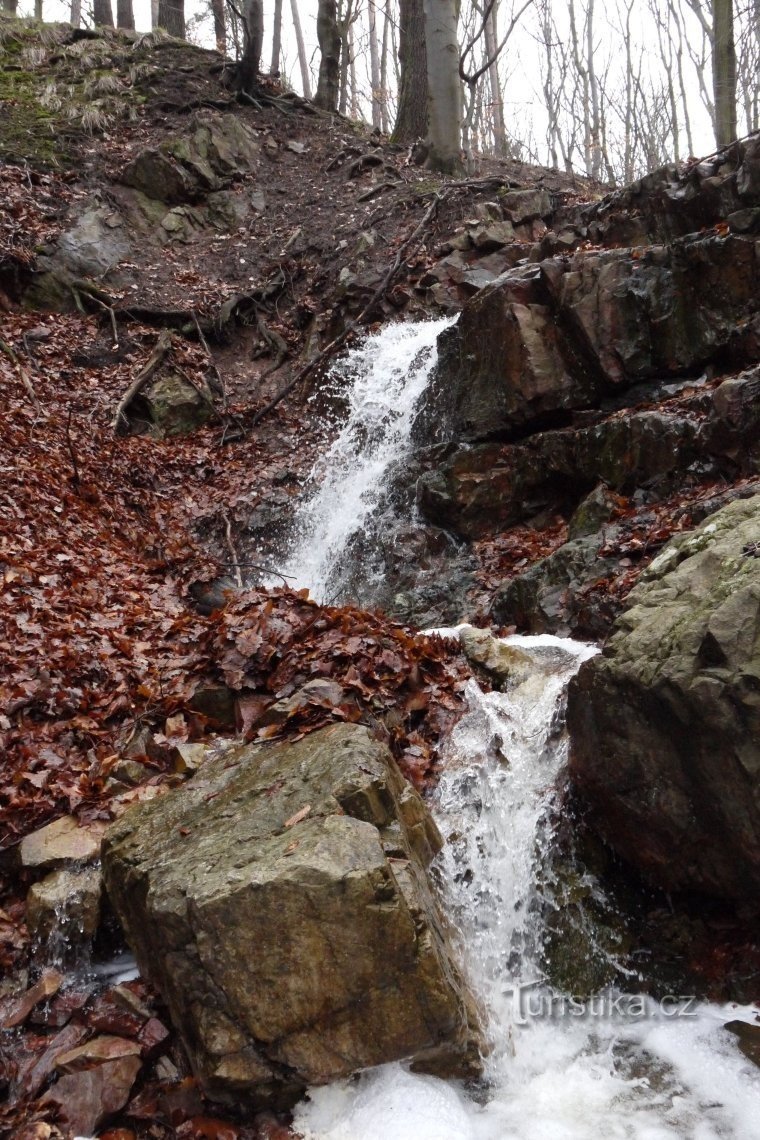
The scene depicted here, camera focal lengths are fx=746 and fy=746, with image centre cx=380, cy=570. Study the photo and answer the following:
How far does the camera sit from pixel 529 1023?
3.62 metres

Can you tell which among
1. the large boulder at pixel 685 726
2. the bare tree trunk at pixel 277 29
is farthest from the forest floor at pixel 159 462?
the bare tree trunk at pixel 277 29

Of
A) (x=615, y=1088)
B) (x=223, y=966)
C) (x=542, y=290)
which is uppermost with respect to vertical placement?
(x=542, y=290)

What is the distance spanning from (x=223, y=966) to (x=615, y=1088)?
184 cm

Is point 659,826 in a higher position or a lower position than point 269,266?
lower

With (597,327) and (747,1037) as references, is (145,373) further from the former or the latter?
(747,1037)

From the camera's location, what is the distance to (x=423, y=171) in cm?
1475

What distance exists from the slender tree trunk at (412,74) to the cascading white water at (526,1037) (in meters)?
16.0

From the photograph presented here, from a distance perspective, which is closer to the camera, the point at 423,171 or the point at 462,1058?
the point at 462,1058

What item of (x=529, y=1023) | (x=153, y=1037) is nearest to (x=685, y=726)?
(x=529, y=1023)

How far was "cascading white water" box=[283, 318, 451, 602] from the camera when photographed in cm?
929

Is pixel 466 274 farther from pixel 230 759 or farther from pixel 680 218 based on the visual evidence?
pixel 230 759

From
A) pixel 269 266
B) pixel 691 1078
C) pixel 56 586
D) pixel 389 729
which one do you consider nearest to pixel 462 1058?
pixel 691 1078

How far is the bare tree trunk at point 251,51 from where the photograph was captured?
15.3 m

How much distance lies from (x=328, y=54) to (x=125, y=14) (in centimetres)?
696
